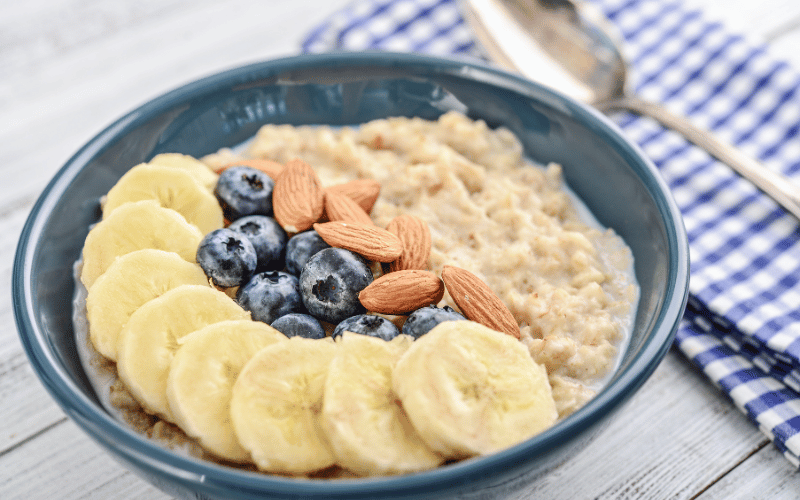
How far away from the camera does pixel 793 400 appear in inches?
47.0

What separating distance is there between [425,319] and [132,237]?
545mm

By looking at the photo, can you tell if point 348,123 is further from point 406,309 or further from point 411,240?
point 406,309

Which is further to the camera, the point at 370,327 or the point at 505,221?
the point at 505,221

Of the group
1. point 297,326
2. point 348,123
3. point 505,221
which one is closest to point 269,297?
point 297,326

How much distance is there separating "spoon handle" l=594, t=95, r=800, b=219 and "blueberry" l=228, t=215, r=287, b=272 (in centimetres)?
103

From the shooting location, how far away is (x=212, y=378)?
0.90m

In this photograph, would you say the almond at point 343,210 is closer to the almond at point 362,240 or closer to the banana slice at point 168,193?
the almond at point 362,240

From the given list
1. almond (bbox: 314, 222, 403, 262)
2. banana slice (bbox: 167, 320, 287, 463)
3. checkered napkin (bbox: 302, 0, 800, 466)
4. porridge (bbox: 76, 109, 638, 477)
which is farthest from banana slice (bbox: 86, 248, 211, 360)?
checkered napkin (bbox: 302, 0, 800, 466)

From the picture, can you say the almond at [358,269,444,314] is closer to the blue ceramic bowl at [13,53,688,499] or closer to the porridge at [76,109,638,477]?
the porridge at [76,109,638,477]

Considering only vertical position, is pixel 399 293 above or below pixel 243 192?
below

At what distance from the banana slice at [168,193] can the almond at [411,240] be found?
1.16 ft

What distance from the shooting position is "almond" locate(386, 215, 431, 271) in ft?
3.82

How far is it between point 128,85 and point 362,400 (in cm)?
151

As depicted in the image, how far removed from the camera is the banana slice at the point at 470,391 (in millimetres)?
819
